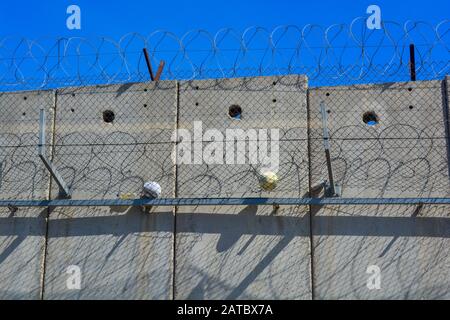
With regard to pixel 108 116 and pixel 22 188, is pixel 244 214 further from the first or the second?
pixel 22 188

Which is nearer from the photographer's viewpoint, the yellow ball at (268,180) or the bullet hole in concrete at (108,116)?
the yellow ball at (268,180)

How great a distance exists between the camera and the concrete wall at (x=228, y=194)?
217 inches

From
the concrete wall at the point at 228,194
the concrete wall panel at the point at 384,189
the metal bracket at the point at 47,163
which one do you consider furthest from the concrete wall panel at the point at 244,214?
the metal bracket at the point at 47,163

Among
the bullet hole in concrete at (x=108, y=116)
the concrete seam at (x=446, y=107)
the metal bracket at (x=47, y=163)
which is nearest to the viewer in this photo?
the metal bracket at (x=47, y=163)

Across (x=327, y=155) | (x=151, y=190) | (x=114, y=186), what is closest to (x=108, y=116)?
(x=114, y=186)

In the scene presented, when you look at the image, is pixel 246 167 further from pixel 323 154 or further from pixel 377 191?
pixel 377 191

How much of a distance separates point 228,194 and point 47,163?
160cm

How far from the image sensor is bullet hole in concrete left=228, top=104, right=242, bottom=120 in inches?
236

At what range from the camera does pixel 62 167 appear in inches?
238

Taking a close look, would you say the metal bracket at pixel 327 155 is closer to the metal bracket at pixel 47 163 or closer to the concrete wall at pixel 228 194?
the concrete wall at pixel 228 194

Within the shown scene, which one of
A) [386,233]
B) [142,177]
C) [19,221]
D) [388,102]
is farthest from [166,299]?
[388,102]

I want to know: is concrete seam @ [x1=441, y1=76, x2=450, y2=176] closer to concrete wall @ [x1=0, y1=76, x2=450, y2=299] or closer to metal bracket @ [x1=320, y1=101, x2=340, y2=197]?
concrete wall @ [x1=0, y1=76, x2=450, y2=299]

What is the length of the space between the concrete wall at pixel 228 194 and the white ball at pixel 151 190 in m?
0.20
